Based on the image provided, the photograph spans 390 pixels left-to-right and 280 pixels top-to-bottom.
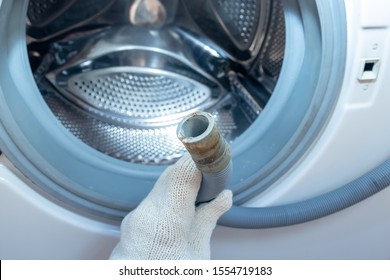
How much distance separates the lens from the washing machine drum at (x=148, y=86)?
64 centimetres

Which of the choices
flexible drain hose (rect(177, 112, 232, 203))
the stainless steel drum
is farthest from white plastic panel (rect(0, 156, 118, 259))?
flexible drain hose (rect(177, 112, 232, 203))

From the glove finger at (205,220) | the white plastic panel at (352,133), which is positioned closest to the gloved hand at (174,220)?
the glove finger at (205,220)

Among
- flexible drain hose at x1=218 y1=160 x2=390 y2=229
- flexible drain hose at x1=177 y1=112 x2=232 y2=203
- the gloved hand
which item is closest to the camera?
flexible drain hose at x1=177 y1=112 x2=232 y2=203

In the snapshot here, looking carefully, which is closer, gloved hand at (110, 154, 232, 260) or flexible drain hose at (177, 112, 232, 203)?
flexible drain hose at (177, 112, 232, 203)

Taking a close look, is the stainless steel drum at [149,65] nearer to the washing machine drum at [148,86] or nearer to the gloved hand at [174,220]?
the washing machine drum at [148,86]

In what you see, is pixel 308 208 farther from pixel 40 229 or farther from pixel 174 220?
pixel 40 229

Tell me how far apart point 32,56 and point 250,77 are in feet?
1.14

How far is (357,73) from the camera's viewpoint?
→ 0.62 metres

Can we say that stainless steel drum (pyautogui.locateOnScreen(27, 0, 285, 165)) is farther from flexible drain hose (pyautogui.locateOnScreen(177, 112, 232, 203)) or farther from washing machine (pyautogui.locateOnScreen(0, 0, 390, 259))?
flexible drain hose (pyautogui.locateOnScreen(177, 112, 232, 203))

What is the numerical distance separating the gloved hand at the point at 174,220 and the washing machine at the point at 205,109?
0.07 meters

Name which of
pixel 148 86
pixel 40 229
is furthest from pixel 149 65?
pixel 40 229

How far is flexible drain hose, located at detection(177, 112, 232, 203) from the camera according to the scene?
1.59ft

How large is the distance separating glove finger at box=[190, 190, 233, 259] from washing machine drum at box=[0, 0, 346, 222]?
0.08 meters

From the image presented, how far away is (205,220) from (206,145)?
18 centimetres
